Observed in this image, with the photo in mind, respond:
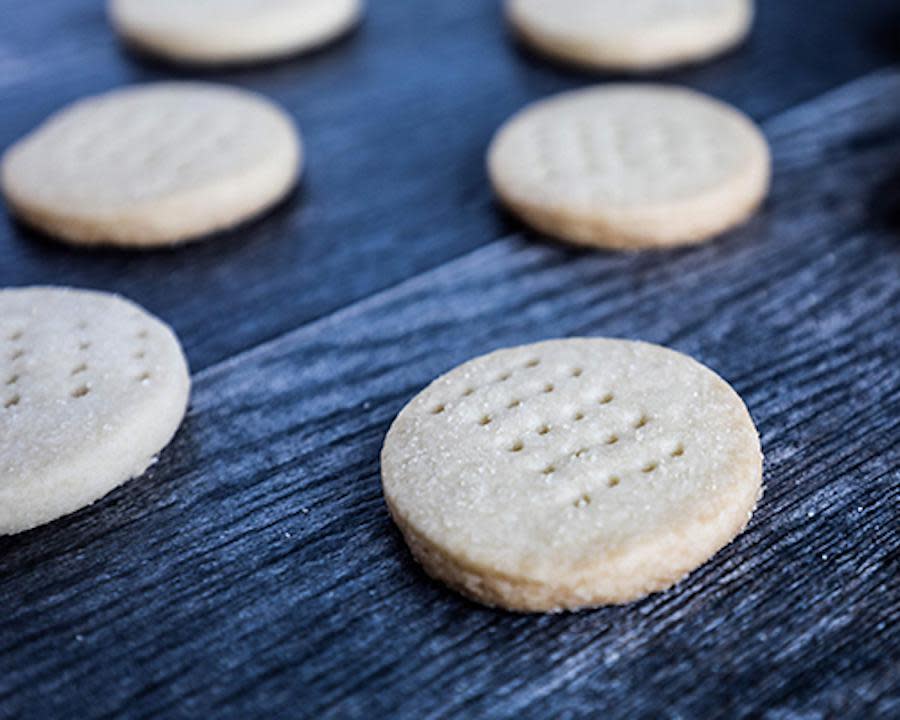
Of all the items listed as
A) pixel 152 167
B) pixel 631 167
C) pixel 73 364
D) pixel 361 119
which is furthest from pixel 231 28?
pixel 73 364

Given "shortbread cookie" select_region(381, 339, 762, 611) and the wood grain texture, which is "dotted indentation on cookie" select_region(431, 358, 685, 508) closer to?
"shortbread cookie" select_region(381, 339, 762, 611)

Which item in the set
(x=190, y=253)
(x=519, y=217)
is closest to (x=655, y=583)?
(x=519, y=217)

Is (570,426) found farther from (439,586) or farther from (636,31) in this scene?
(636,31)

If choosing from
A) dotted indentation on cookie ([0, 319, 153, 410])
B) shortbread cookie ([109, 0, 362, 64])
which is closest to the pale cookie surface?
dotted indentation on cookie ([0, 319, 153, 410])

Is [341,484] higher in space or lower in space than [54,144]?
lower

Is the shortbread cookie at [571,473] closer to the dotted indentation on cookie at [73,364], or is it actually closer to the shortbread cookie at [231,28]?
the dotted indentation on cookie at [73,364]

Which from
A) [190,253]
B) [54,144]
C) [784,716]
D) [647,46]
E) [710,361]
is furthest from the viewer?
[647,46]

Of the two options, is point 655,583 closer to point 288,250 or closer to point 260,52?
point 288,250
